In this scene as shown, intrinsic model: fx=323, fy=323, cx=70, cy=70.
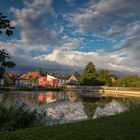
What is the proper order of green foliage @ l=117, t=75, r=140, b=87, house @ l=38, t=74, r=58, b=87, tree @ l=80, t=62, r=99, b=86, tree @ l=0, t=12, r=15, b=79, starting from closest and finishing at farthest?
tree @ l=0, t=12, r=15, b=79 < green foliage @ l=117, t=75, r=140, b=87 < tree @ l=80, t=62, r=99, b=86 < house @ l=38, t=74, r=58, b=87

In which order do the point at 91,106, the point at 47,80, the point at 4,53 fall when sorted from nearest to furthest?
the point at 4,53, the point at 91,106, the point at 47,80

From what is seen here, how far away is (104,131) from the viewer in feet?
35.6

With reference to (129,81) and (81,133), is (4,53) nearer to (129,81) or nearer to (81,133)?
(81,133)

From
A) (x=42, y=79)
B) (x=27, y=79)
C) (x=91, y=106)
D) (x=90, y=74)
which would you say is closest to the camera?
(x=91, y=106)

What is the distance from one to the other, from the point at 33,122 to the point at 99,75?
96.0 meters

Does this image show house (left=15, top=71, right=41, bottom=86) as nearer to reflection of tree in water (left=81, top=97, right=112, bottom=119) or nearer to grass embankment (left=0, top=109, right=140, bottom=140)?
reflection of tree in water (left=81, top=97, right=112, bottom=119)

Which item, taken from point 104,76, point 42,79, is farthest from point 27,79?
point 104,76

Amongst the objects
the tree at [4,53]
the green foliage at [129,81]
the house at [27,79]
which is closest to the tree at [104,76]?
the green foliage at [129,81]

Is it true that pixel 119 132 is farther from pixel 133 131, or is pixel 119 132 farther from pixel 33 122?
pixel 33 122

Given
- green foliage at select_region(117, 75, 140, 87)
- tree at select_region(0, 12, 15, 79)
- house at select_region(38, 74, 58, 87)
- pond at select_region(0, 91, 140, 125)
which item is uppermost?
house at select_region(38, 74, 58, 87)

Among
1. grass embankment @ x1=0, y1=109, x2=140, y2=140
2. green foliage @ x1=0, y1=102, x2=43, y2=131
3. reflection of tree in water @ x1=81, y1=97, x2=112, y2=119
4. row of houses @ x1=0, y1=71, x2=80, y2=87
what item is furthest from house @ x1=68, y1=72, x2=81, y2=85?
grass embankment @ x1=0, y1=109, x2=140, y2=140

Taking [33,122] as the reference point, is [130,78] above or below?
above

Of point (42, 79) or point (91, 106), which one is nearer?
point (91, 106)

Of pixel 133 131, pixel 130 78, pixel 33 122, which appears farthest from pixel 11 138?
pixel 130 78
